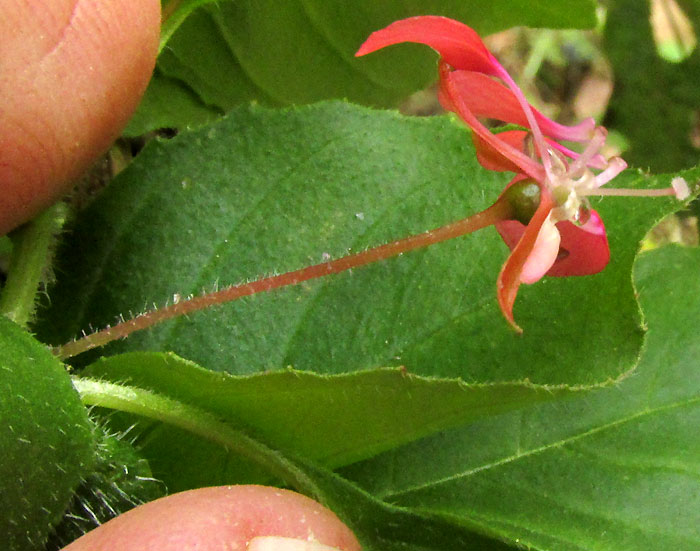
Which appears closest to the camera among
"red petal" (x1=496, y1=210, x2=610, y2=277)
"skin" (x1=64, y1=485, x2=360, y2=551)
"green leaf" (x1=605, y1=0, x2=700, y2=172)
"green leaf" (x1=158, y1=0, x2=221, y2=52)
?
"skin" (x1=64, y1=485, x2=360, y2=551)

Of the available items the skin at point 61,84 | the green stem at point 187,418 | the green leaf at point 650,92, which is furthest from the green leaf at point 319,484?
the green leaf at point 650,92

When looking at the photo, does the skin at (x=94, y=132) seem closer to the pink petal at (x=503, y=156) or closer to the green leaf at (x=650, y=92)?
the pink petal at (x=503, y=156)

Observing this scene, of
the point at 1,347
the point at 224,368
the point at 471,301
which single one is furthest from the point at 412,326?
the point at 1,347

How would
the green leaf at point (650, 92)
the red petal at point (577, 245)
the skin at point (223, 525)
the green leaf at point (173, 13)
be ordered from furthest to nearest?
the green leaf at point (650, 92) → the green leaf at point (173, 13) → the red petal at point (577, 245) → the skin at point (223, 525)

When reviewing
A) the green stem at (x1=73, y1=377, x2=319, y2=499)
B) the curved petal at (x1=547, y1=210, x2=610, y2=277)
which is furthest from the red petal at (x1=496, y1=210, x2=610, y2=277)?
the green stem at (x1=73, y1=377, x2=319, y2=499)

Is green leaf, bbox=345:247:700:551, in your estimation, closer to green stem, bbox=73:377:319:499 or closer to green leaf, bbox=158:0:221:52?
green stem, bbox=73:377:319:499

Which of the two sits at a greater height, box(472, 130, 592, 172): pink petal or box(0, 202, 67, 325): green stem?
box(0, 202, 67, 325): green stem
